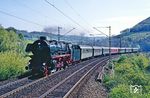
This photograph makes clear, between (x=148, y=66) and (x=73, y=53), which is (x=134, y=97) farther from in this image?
(x=148, y=66)

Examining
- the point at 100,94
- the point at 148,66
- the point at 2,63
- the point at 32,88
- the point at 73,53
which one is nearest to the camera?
the point at 100,94

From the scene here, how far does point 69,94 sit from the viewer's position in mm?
19484

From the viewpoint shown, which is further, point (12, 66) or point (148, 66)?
point (148, 66)

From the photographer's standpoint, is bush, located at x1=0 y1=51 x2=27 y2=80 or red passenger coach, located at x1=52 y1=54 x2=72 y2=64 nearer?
bush, located at x1=0 y1=51 x2=27 y2=80

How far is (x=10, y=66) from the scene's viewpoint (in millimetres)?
29500

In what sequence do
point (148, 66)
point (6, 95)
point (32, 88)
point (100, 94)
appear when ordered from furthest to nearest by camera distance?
1. point (148, 66)
2. point (32, 88)
3. point (100, 94)
4. point (6, 95)

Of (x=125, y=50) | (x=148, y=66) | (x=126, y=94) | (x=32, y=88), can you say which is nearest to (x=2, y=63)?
(x=32, y=88)

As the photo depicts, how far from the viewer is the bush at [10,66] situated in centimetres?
2793

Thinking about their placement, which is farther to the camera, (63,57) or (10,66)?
(63,57)

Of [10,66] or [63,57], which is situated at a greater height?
[63,57]

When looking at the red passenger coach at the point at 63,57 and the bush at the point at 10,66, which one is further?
the red passenger coach at the point at 63,57

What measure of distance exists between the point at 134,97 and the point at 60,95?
4.53 metres

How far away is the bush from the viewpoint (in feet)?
91.6

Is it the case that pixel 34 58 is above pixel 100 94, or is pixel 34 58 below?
above
